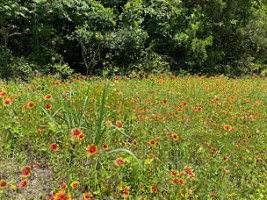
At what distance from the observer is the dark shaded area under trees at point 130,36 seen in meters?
6.23

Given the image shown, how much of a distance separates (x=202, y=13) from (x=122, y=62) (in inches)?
172

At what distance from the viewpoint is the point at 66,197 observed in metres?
1.40

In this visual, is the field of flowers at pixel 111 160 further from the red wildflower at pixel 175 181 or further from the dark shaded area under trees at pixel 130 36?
the dark shaded area under trees at pixel 130 36

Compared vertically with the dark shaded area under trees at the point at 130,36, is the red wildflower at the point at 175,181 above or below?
below

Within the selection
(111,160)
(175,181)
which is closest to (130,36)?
(111,160)

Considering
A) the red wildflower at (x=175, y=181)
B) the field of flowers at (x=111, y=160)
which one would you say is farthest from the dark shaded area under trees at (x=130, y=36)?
the red wildflower at (x=175, y=181)

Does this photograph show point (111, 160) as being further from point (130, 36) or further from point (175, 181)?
point (130, 36)

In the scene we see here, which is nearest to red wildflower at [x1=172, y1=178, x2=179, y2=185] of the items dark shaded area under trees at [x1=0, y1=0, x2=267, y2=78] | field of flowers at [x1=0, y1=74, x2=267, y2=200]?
field of flowers at [x1=0, y1=74, x2=267, y2=200]

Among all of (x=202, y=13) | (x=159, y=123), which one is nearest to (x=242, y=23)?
(x=202, y=13)

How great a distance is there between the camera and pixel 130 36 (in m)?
7.22

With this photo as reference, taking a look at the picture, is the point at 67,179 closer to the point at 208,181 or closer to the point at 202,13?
the point at 208,181

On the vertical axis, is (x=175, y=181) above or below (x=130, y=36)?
below

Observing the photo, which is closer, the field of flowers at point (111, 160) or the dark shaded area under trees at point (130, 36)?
the field of flowers at point (111, 160)

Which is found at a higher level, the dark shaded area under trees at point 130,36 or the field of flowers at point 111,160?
the dark shaded area under trees at point 130,36
